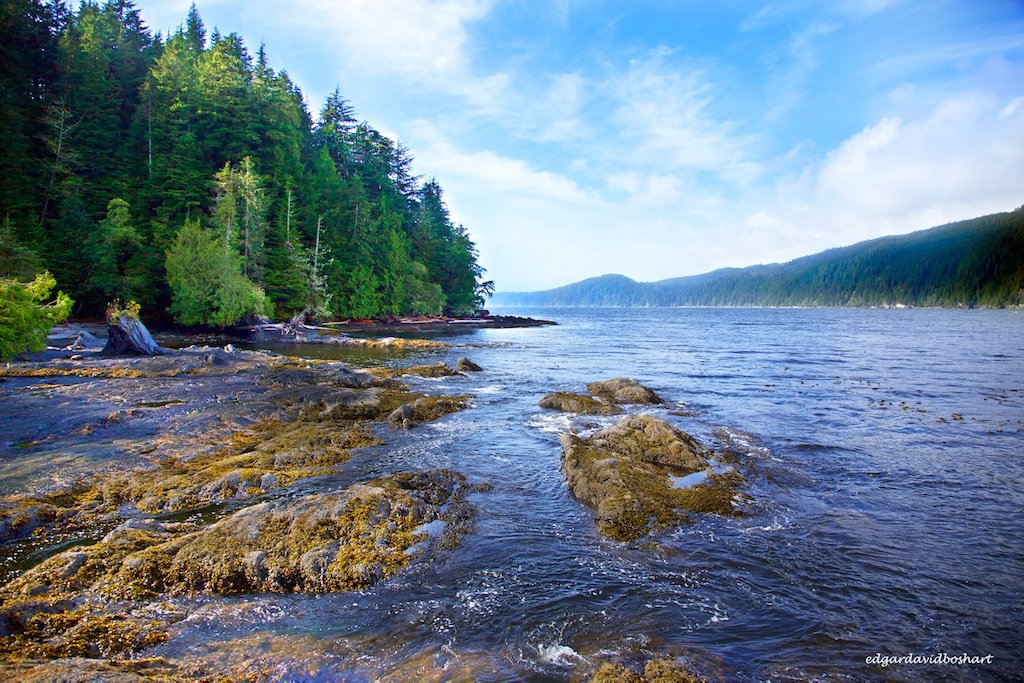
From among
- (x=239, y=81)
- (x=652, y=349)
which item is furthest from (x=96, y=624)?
(x=239, y=81)

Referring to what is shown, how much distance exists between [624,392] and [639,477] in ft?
37.8

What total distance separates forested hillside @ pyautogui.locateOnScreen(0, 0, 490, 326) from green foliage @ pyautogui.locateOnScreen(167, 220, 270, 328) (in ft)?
0.44

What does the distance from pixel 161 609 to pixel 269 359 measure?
Result: 25288 mm

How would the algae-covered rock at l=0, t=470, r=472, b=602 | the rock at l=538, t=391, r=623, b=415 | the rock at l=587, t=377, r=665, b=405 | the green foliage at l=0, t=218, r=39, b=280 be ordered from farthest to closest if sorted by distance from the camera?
the green foliage at l=0, t=218, r=39, b=280 → the rock at l=587, t=377, r=665, b=405 → the rock at l=538, t=391, r=623, b=415 → the algae-covered rock at l=0, t=470, r=472, b=602

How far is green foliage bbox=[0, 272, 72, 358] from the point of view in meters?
18.0

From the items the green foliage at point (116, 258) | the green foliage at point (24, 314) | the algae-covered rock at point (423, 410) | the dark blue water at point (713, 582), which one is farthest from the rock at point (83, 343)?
the dark blue water at point (713, 582)

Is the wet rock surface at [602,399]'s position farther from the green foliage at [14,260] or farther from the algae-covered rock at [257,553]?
the green foliage at [14,260]

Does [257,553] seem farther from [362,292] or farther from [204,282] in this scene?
[362,292]

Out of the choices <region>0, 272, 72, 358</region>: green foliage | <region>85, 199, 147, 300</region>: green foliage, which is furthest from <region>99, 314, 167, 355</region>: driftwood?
<region>85, 199, 147, 300</region>: green foliage

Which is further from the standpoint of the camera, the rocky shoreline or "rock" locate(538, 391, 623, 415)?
"rock" locate(538, 391, 623, 415)

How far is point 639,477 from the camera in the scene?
37.1 ft

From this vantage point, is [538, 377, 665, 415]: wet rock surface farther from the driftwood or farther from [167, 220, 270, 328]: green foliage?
[167, 220, 270, 328]: green foliage

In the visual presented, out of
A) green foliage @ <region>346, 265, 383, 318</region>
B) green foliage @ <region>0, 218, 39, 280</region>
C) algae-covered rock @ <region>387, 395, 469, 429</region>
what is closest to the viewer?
algae-covered rock @ <region>387, 395, 469, 429</region>

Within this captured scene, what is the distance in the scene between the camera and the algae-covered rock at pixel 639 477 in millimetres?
9539
